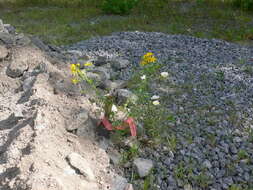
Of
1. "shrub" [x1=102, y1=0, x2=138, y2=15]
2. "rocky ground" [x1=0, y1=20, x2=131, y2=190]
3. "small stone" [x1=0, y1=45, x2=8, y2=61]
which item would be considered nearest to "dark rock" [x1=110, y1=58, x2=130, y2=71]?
"rocky ground" [x1=0, y1=20, x2=131, y2=190]

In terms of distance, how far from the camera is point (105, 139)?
8.87ft

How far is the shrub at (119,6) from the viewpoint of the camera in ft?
25.8

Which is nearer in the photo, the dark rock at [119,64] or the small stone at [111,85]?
the small stone at [111,85]

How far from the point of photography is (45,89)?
3.19 m

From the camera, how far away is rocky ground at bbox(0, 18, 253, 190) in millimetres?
2240

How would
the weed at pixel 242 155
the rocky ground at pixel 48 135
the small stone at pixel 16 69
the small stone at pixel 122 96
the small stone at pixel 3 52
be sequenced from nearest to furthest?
the rocky ground at pixel 48 135 < the weed at pixel 242 155 < the small stone at pixel 122 96 < the small stone at pixel 16 69 < the small stone at pixel 3 52

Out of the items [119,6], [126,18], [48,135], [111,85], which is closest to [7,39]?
[111,85]

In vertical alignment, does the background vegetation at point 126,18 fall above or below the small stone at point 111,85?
below

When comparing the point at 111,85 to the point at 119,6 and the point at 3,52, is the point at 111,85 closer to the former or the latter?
the point at 3,52

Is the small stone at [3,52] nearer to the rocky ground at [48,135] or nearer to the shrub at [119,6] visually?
the rocky ground at [48,135]

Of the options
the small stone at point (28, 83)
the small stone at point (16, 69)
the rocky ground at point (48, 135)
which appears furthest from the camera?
the small stone at point (16, 69)

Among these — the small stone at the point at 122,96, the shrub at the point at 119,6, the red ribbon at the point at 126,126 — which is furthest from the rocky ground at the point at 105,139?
the shrub at the point at 119,6

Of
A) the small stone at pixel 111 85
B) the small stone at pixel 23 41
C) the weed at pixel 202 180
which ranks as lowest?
the weed at pixel 202 180

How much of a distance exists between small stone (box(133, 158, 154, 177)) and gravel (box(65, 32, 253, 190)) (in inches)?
3.1
